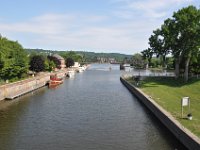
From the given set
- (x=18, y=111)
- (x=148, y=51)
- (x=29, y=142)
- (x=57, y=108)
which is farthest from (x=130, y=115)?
(x=148, y=51)

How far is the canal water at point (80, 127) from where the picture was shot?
32812 millimetres

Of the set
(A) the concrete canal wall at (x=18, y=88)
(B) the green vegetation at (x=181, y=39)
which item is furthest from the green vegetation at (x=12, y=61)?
(B) the green vegetation at (x=181, y=39)

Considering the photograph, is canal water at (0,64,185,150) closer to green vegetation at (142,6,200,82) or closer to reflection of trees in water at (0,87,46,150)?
reflection of trees in water at (0,87,46,150)

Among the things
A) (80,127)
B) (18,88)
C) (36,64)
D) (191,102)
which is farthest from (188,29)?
(36,64)

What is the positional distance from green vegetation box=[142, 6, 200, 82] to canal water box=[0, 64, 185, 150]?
1114 inches

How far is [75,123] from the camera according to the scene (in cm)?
4269

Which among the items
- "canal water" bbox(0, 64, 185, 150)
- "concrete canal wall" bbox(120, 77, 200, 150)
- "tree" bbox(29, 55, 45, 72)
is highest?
"tree" bbox(29, 55, 45, 72)

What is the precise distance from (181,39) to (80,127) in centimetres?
5073

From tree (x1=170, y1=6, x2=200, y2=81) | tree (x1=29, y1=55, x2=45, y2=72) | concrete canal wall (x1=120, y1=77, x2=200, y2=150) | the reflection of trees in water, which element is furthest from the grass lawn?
tree (x1=29, y1=55, x2=45, y2=72)

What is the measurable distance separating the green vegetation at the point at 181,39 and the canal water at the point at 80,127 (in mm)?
28296

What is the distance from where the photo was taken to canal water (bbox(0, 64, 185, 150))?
32812mm

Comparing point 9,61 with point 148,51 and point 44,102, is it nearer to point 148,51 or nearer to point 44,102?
point 44,102

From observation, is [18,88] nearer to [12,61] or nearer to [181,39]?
[12,61]

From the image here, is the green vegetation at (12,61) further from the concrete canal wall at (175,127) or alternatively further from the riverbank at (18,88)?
the concrete canal wall at (175,127)
